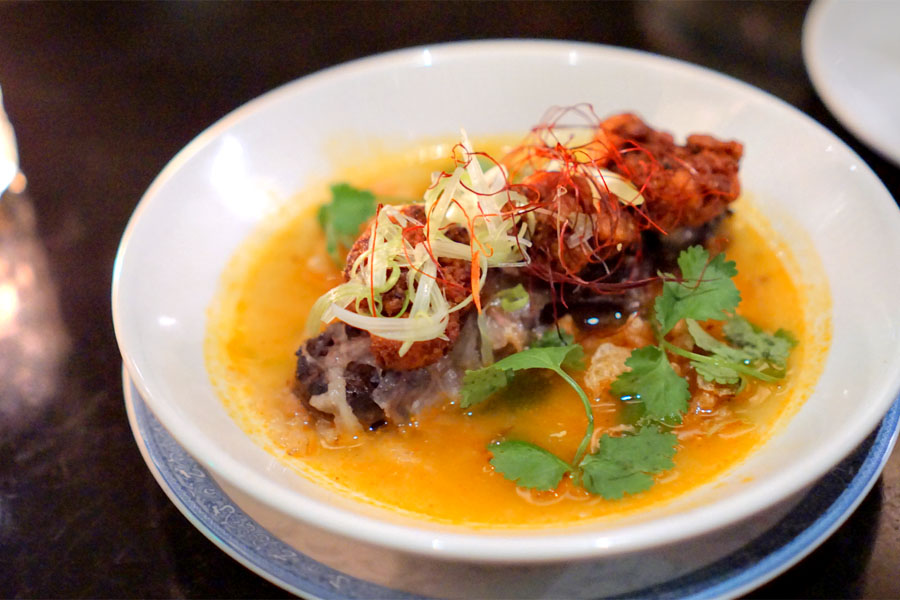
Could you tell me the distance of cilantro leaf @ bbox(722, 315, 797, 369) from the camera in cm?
231

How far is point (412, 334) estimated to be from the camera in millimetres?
2094

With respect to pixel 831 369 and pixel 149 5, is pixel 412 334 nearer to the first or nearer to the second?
pixel 831 369

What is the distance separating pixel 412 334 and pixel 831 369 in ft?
4.06

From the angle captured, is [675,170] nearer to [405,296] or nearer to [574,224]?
[574,224]

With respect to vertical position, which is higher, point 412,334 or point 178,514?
point 412,334

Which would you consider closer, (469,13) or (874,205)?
(874,205)

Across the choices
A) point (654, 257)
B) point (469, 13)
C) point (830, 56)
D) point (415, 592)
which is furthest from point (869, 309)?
point (469, 13)

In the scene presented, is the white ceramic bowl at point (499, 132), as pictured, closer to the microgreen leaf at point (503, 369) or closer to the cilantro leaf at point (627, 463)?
the cilantro leaf at point (627, 463)

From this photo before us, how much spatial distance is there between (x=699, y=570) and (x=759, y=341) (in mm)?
901

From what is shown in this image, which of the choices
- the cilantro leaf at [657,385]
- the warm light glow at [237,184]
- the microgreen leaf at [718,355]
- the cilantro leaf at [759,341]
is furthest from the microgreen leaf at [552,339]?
the warm light glow at [237,184]

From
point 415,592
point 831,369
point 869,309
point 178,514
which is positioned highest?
point 869,309

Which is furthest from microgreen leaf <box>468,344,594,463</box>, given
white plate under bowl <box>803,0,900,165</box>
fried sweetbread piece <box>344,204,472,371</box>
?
white plate under bowl <box>803,0,900,165</box>

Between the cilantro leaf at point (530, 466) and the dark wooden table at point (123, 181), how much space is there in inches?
23.5

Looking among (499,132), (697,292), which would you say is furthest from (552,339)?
(499,132)
